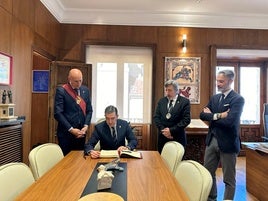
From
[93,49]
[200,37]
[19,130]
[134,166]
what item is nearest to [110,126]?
[134,166]

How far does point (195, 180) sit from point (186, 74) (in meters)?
3.70

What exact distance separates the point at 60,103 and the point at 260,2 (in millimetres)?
3658

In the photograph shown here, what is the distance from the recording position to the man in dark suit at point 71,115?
3004 millimetres

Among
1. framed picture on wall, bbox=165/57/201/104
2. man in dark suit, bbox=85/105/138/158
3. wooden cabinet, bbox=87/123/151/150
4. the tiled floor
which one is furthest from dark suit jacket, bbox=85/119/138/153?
framed picture on wall, bbox=165/57/201/104

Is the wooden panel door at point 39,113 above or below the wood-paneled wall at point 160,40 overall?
below

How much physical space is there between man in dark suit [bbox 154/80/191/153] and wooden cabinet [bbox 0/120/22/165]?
1.66 meters

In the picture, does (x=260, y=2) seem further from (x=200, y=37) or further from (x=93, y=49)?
(x=93, y=49)

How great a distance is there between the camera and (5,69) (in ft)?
9.23

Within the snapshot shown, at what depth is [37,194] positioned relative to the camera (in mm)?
1412

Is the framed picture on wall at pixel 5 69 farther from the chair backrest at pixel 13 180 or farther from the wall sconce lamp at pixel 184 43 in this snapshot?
the wall sconce lamp at pixel 184 43

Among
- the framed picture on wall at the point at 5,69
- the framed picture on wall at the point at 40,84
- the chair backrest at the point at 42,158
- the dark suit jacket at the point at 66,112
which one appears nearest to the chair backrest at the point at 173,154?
the chair backrest at the point at 42,158

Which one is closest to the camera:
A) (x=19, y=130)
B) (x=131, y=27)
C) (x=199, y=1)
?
(x=19, y=130)

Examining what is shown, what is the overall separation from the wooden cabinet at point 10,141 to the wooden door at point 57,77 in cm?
127

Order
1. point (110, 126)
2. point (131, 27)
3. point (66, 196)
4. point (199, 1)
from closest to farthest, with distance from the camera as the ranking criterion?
point (66, 196), point (110, 126), point (199, 1), point (131, 27)
